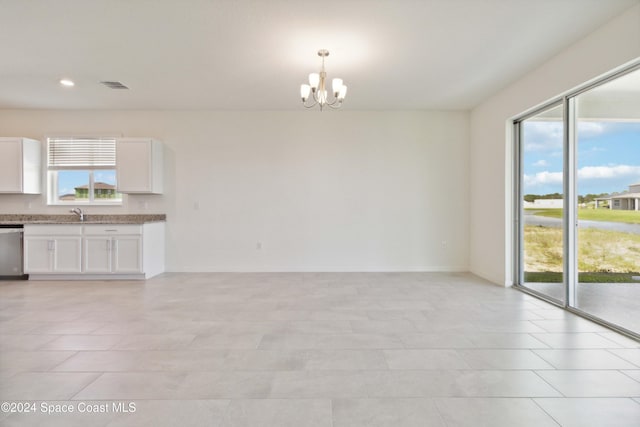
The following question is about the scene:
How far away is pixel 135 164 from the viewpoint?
525cm

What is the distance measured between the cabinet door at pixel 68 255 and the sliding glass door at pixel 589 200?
6.52m

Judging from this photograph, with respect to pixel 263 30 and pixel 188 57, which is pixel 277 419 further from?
pixel 188 57

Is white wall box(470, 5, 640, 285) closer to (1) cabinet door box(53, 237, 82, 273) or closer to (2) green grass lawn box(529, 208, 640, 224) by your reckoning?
(2) green grass lawn box(529, 208, 640, 224)

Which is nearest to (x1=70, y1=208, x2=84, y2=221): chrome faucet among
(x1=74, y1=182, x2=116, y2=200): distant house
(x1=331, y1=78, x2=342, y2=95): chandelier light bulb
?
(x1=74, y1=182, x2=116, y2=200): distant house

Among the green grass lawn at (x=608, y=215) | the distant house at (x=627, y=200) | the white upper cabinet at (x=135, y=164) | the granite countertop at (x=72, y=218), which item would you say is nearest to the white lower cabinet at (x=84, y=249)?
the granite countertop at (x=72, y=218)

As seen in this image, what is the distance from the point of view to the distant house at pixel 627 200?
2.83 meters

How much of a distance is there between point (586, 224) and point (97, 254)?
6409 millimetres

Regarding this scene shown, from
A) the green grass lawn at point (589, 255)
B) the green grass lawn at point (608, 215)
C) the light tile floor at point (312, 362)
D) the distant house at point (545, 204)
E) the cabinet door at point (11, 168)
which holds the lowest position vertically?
the light tile floor at point (312, 362)

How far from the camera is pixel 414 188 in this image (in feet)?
18.6

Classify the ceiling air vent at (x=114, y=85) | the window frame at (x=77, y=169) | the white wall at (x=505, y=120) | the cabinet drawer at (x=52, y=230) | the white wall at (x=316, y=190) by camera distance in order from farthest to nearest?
the white wall at (x=316, y=190) → the window frame at (x=77, y=169) → the cabinet drawer at (x=52, y=230) → the ceiling air vent at (x=114, y=85) → the white wall at (x=505, y=120)

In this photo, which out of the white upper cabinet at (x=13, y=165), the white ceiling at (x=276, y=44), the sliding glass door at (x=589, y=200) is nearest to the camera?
the white ceiling at (x=276, y=44)

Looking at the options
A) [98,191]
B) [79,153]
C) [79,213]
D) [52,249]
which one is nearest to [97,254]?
[52,249]

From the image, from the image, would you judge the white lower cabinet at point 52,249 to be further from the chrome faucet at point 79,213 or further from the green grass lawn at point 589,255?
the green grass lawn at point 589,255

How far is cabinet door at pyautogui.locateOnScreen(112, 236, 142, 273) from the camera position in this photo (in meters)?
4.93
